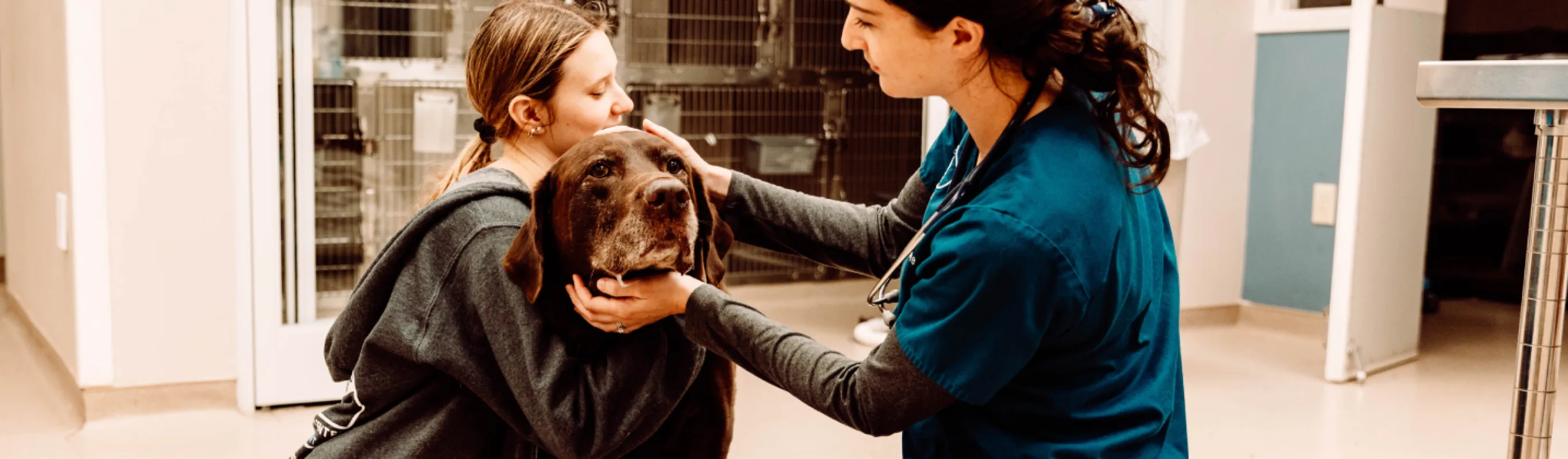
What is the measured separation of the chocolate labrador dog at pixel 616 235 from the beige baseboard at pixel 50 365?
248 centimetres

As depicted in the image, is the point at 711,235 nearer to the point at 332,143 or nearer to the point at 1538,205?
the point at 1538,205

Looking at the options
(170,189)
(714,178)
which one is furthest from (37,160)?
(714,178)

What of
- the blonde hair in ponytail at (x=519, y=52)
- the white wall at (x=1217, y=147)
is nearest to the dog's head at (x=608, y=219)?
the blonde hair in ponytail at (x=519, y=52)

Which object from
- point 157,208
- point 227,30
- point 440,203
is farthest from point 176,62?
point 440,203

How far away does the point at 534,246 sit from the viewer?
1310 mm

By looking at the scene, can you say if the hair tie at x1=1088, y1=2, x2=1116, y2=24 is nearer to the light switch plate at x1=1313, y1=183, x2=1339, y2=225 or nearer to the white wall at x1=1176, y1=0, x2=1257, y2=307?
the white wall at x1=1176, y1=0, x2=1257, y2=307

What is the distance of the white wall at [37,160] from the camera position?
329 centimetres

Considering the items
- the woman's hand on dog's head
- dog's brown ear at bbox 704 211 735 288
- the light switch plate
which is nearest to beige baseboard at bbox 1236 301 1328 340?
the light switch plate

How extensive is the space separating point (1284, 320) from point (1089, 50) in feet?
12.9

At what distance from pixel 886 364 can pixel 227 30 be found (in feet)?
8.47

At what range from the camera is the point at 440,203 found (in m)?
1.41

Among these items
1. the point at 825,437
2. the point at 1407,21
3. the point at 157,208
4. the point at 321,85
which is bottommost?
the point at 825,437

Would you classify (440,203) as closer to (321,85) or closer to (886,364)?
(886,364)

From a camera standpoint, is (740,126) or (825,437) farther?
(740,126)
